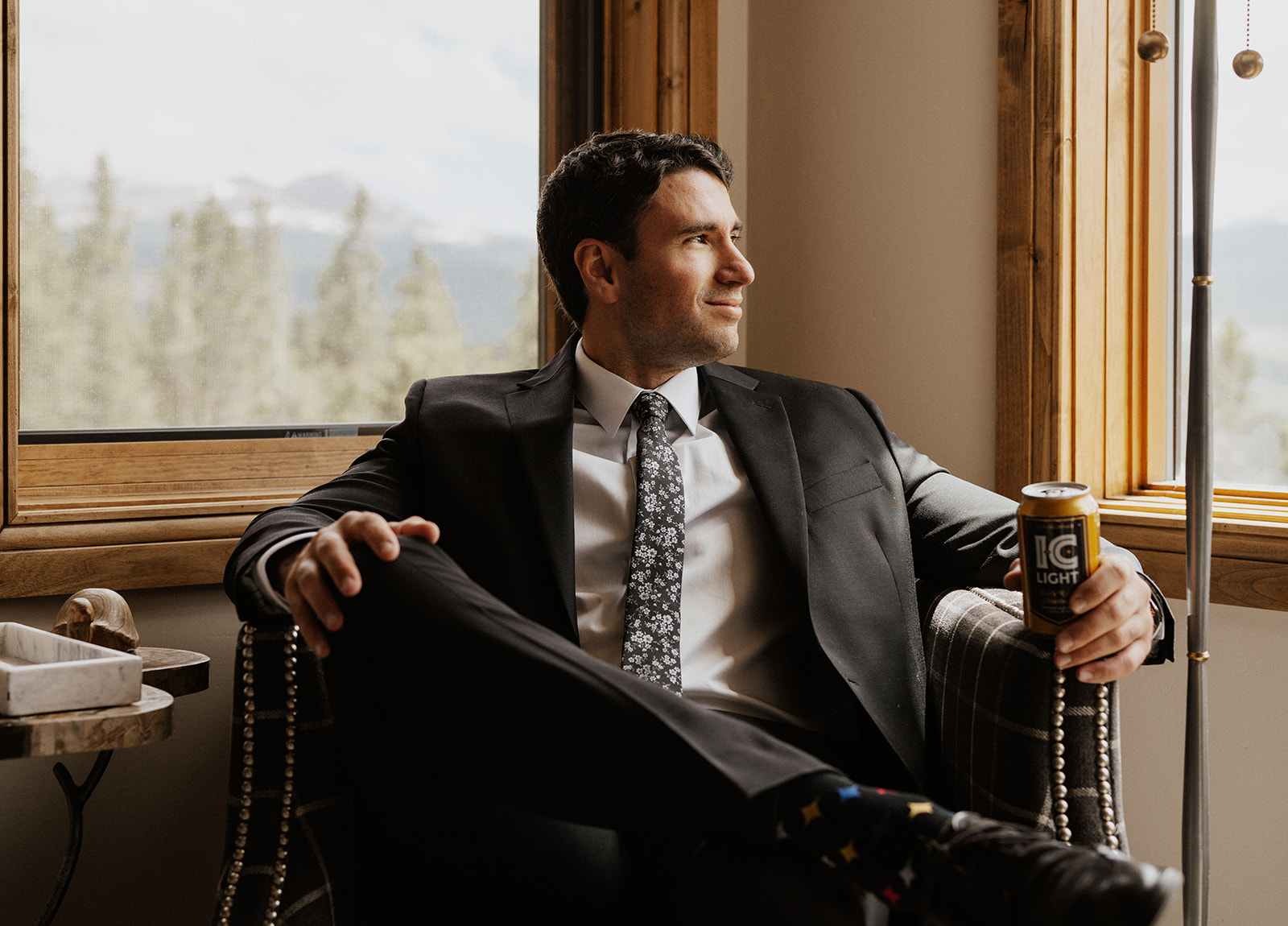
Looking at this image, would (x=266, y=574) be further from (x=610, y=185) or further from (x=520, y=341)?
(x=520, y=341)

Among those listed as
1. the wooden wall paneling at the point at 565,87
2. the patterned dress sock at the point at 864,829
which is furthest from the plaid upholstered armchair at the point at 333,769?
A: the wooden wall paneling at the point at 565,87

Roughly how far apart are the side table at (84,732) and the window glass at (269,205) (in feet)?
2.10

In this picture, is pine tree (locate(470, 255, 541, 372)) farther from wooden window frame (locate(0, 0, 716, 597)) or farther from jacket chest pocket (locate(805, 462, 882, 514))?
jacket chest pocket (locate(805, 462, 882, 514))

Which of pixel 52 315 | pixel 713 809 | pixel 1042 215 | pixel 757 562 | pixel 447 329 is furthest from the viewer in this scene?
pixel 447 329

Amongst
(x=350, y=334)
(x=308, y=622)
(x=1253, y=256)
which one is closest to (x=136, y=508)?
(x=350, y=334)

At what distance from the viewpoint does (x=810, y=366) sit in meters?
2.26

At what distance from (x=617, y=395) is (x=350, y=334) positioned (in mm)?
710

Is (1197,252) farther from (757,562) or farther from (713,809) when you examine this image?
(713,809)

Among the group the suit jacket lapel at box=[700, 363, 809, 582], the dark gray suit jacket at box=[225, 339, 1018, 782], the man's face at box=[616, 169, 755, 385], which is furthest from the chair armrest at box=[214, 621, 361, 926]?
the man's face at box=[616, 169, 755, 385]

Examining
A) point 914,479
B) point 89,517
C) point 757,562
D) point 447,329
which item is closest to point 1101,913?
point 757,562

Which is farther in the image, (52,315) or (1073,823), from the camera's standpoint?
(52,315)

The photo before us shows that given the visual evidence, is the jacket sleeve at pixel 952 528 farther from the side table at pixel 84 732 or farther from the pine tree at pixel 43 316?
the pine tree at pixel 43 316

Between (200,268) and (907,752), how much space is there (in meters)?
1.40

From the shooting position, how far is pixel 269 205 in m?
1.88
